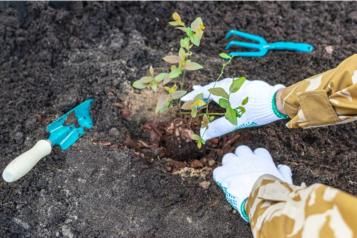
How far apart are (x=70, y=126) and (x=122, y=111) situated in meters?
0.20

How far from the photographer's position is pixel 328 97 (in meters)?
1.52

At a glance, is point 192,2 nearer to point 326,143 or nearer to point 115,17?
point 115,17

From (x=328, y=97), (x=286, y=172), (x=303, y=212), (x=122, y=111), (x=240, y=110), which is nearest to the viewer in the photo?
(x=303, y=212)

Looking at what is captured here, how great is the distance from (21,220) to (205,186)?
61 centimetres

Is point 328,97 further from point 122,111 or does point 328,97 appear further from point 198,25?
point 122,111

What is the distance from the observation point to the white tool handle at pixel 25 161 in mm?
1571

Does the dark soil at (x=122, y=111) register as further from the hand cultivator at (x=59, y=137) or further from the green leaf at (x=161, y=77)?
the green leaf at (x=161, y=77)

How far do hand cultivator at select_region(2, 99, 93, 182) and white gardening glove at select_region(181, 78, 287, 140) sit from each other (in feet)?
1.15

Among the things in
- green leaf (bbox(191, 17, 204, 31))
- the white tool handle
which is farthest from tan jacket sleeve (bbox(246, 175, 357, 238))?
the white tool handle

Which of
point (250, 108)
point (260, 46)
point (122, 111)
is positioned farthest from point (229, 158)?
point (260, 46)

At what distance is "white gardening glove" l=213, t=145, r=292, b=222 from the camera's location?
171 cm

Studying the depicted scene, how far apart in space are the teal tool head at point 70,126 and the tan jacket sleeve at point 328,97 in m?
0.71

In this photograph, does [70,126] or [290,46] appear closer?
[70,126]

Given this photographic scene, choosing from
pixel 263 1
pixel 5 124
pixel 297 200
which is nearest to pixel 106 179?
pixel 5 124
